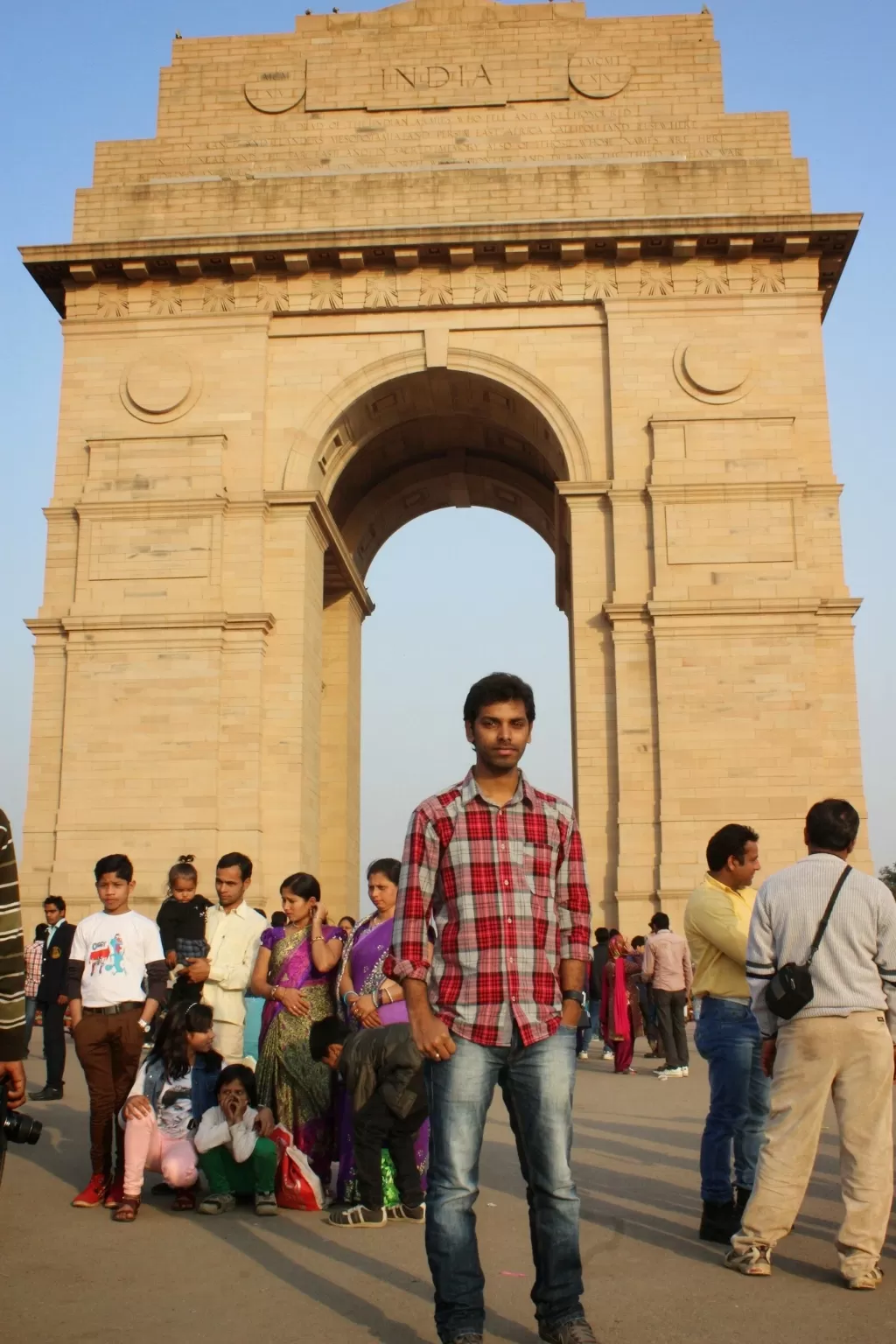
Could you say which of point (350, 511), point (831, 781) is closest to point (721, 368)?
point (831, 781)

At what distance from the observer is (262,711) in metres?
20.6

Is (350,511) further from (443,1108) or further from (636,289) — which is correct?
(443,1108)

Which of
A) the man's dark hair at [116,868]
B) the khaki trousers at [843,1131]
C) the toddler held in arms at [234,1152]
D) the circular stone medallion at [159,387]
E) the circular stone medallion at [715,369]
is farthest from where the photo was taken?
the circular stone medallion at [159,387]

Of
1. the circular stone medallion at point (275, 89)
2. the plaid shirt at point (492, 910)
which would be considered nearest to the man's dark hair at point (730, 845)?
the plaid shirt at point (492, 910)

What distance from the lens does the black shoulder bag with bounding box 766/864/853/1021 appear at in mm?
5203

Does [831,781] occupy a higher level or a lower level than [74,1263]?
higher

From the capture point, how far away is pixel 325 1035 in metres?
6.98

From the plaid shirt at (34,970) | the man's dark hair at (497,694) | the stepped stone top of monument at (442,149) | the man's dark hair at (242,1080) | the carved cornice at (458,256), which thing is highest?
the stepped stone top of monument at (442,149)

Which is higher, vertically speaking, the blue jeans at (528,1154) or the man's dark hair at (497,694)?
the man's dark hair at (497,694)

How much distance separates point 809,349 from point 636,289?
289 centimetres

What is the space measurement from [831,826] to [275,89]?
2141cm

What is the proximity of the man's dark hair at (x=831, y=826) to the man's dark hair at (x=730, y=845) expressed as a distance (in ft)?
2.36

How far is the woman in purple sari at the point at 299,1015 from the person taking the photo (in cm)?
712

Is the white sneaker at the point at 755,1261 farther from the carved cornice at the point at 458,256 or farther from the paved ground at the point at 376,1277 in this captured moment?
the carved cornice at the point at 458,256
